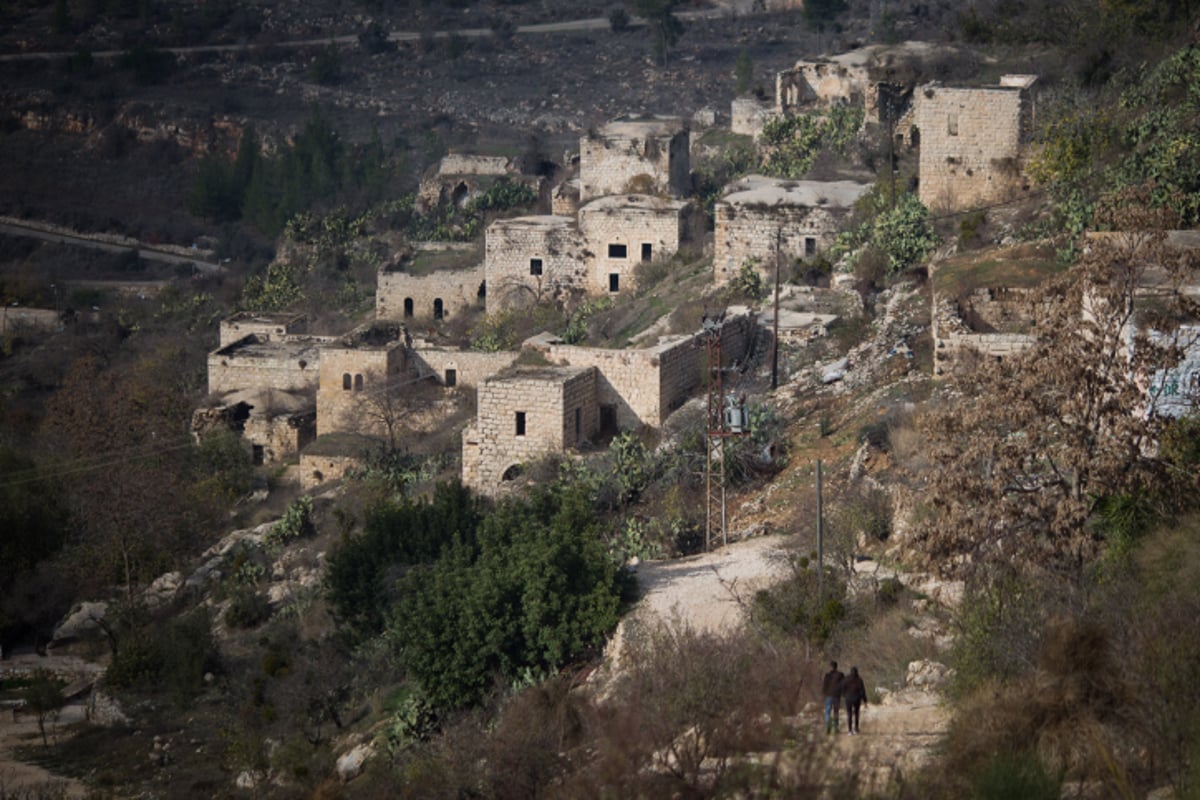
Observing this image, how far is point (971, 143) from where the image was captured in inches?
1206

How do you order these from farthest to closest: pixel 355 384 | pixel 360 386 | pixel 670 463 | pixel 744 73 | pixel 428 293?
pixel 744 73 < pixel 428 293 < pixel 355 384 < pixel 360 386 < pixel 670 463

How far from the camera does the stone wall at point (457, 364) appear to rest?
34.1 meters

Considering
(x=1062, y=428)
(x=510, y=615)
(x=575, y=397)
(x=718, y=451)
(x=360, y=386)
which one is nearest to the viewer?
(x=1062, y=428)

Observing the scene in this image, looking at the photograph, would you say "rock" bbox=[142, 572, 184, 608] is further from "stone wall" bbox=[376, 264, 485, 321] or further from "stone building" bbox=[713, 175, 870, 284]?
"stone wall" bbox=[376, 264, 485, 321]

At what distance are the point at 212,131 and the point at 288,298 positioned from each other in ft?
89.3

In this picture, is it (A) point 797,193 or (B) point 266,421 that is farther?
(B) point 266,421

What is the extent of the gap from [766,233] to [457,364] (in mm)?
5967

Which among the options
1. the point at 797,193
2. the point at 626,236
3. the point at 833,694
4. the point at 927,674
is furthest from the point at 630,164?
the point at 833,694

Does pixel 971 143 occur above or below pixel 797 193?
above

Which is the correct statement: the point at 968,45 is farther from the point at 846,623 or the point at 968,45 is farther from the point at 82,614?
the point at 846,623

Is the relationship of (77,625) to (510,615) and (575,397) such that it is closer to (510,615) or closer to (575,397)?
(575,397)

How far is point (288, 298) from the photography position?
151ft

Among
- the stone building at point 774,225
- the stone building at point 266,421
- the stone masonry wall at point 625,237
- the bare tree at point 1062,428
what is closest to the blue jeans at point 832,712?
the bare tree at point 1062,428

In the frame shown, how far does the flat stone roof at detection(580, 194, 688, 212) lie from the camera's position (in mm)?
37750
